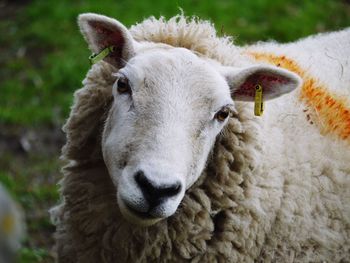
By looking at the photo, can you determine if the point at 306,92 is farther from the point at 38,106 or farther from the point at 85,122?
the point at 38,106

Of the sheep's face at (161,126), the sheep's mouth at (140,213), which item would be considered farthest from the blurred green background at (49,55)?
the sheep's mouth at (140,213)

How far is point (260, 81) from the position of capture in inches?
137

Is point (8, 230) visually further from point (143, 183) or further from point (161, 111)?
point (161, 111)

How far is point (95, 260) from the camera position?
357cm

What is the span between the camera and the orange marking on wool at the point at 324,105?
144 inches

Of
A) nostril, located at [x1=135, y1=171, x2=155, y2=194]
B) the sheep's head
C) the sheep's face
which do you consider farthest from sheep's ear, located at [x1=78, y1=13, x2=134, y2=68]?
nostril, located at [x1=135, y1=171, x2=155, y2=194]

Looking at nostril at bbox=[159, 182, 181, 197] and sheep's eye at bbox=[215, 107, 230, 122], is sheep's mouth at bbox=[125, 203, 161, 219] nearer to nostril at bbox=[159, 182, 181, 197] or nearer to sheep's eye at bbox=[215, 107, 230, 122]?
nostril at bbox=[159, 182, 181, 197]

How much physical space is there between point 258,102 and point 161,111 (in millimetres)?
642

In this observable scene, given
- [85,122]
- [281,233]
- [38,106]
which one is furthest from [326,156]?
[38,106]

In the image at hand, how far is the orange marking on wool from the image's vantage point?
3.67m

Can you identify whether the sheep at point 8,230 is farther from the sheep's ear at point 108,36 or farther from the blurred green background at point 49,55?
the blurred green background at point 49,55

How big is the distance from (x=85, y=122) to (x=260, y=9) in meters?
5.53

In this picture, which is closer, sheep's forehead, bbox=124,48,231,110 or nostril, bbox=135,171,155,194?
nostril, bbox=135,171,155,194

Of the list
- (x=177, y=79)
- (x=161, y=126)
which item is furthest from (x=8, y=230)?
(x=177, y=79)
